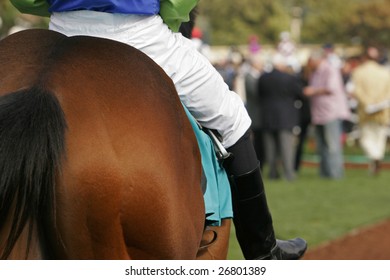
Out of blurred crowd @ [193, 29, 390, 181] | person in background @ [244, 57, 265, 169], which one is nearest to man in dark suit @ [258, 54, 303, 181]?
blurred crowd @ [193, 29, 390, 181]

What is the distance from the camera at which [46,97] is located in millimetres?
2812

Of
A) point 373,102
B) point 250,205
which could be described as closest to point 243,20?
point 373,102

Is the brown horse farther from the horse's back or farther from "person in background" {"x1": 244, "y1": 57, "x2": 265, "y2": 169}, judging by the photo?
"person in background" {"x1": 244, "y1": 57, "x2": 265, "y2": 169}

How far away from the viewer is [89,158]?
2.75 m

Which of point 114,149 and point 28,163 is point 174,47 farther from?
point 28,163

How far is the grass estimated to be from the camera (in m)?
9.39

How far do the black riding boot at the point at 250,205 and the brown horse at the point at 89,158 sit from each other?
647mm

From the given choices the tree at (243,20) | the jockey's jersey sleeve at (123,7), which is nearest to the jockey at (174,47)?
the jockey's jersey sleeve at (123,7)

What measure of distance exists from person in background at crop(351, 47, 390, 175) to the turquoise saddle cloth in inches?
496

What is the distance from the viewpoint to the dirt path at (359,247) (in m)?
7.85

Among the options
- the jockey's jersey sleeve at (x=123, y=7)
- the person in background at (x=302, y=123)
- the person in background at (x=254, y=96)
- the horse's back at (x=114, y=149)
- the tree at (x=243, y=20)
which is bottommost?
the tree at (x=243, y=20)

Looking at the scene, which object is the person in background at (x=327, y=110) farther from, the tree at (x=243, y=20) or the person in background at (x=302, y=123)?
the tree at (x=243, y=20)

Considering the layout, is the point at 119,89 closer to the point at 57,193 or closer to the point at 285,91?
the point at 57,193
